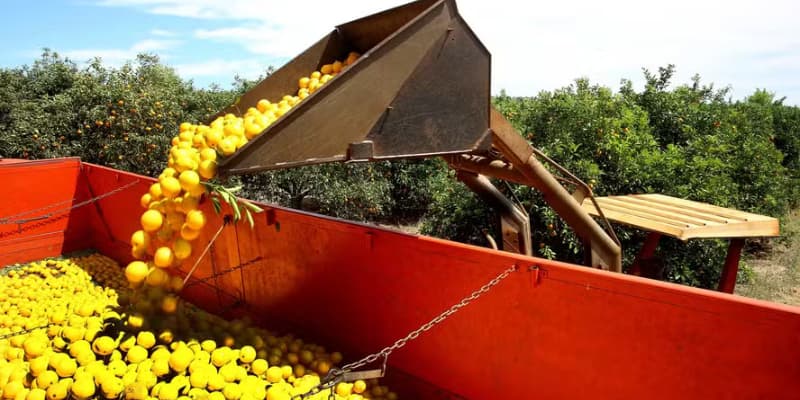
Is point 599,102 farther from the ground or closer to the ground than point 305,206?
farther from the ground

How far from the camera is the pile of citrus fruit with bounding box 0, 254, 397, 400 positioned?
2.63m

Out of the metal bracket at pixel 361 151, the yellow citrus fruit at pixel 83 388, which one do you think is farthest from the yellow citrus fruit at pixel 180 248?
the metal bracket at pixel 361 151

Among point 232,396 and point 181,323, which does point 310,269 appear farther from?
point 232,396

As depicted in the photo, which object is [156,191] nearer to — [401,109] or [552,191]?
[401,109]

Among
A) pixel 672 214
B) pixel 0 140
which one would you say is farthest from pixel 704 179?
pixel 0 140

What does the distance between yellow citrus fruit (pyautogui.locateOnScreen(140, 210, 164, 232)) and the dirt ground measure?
6933mm

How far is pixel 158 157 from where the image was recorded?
29.7 feet

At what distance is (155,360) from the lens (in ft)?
8.98

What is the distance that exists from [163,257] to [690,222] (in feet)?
11.4

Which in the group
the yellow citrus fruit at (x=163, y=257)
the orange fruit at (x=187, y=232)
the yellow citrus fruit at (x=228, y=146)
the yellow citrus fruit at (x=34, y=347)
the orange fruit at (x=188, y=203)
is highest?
the yellow citrus fruit at (x=228, y=146)

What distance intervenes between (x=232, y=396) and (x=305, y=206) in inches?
312

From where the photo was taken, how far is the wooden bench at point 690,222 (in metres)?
3.11

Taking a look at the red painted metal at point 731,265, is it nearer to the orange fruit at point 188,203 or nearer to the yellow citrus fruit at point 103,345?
the orange fruit at point 188,203

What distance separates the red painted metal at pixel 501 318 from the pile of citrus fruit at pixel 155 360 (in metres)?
0.39
